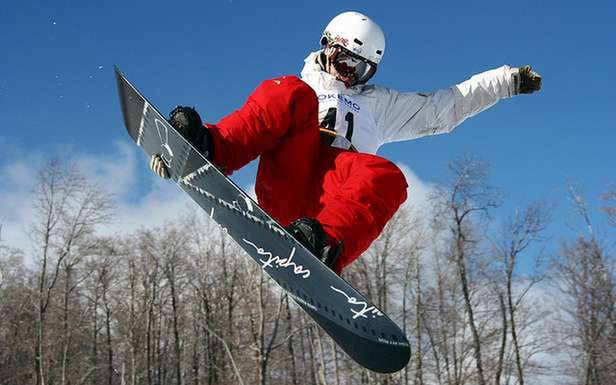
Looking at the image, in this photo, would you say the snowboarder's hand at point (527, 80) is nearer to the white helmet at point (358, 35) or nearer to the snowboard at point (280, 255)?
the white helmet at point (358, 35)

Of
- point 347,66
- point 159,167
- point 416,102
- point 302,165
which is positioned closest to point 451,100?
point 416,102

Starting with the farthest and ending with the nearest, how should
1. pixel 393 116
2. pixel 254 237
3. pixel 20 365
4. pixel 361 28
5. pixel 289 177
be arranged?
pixel 20 365, pixel 393 116, pixel 361 28, pixel 289 177, pixel 254 237

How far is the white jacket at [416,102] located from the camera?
359cm

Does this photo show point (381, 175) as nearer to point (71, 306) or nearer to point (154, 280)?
point (154, 280)

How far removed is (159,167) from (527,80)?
2265 mm

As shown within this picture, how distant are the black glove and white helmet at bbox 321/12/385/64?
1025 mm

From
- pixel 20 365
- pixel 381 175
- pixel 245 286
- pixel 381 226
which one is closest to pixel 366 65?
pixel 381 175

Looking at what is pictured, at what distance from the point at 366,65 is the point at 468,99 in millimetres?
691

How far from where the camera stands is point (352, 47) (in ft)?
11.4

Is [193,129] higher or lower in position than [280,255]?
higher

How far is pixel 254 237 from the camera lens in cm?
277

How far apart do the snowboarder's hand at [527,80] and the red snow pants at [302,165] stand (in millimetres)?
1220
